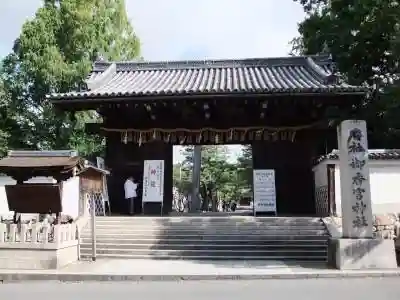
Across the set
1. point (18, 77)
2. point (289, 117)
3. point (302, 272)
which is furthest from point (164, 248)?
point (18, 77)

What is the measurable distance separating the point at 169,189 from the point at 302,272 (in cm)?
836

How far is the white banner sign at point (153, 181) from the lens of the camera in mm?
16797

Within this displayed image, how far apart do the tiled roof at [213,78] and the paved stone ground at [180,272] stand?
248 inches

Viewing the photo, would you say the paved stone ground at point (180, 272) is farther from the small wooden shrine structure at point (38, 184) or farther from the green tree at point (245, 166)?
the green tree at point (245, 166)

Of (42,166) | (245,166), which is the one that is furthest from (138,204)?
(245,166)

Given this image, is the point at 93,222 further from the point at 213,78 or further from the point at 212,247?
the point at 213,78

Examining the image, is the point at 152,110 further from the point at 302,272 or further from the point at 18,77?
the point at 18,77

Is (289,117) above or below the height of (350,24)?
below

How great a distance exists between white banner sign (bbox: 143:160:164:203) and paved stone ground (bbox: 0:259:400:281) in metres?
5.62

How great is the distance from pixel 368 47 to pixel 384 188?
28.7ft

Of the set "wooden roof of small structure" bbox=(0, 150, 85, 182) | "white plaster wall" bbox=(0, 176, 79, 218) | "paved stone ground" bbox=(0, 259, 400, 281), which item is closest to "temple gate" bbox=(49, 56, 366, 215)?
"white plaster wall" bbox=(0, 176, 79, 218)

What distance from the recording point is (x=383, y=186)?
15305 millimetres

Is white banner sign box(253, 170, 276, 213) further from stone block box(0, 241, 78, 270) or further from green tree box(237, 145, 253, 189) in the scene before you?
green tree box(237, 145, 253, 189)

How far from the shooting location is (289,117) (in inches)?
674
